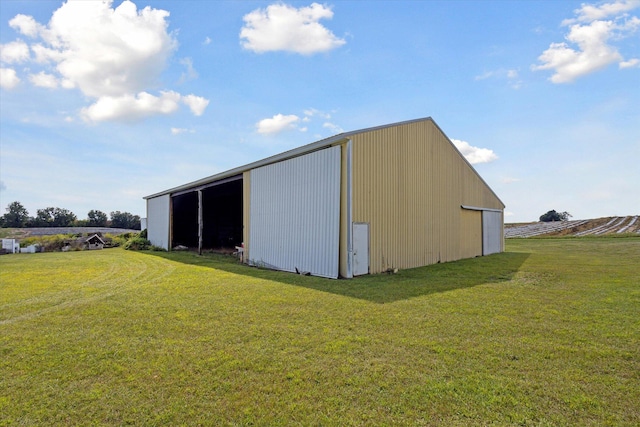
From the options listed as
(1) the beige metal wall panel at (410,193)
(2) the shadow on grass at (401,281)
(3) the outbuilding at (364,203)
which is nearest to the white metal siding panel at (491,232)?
(3) the outbuilding at (364,203)

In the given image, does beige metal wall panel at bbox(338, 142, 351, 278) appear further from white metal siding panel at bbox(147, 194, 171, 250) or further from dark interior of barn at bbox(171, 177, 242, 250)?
A: white metal siding panel at bbox(147, 194, 171, 250)

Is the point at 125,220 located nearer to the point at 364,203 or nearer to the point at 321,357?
the point at 364,203

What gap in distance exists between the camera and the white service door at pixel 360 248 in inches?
388

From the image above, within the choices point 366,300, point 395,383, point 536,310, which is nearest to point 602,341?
point 536,310

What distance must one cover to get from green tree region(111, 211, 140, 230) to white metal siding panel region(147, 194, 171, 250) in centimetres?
3483

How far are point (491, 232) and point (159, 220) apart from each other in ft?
67.8

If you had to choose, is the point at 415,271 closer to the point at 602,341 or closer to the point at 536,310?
the point at 536,310

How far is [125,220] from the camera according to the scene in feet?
188

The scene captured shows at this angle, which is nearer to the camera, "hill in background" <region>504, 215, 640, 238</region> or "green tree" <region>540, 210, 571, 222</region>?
"hill in background" <region>504, 215, 640, 238</region>

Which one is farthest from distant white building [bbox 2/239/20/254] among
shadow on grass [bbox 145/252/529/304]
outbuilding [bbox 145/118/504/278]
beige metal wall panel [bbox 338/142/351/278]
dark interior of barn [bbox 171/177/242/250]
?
beige metal wall panel [bbox 338/142/351/278]

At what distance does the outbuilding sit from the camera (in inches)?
392

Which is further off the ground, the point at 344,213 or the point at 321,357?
the point at 344,213

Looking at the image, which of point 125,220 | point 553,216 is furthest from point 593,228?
point 125,220

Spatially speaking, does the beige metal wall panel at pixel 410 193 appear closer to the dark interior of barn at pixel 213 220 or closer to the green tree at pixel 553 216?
the dark interior of barn at pixel 213 220
